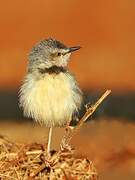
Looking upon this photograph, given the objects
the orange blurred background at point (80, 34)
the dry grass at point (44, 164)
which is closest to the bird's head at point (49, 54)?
the dry grass at point (44, 164)

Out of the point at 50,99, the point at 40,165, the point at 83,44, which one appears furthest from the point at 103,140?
the point at 40,165

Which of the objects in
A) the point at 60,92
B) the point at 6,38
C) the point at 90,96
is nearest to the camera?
the point at 60,92

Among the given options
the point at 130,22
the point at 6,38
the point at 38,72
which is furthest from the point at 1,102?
the point at 38,72

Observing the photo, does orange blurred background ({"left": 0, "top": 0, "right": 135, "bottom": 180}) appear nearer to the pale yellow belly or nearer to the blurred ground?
the blurred ground

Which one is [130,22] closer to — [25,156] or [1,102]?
[1,102]

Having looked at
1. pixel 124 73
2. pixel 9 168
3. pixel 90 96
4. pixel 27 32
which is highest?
pixel 27 32

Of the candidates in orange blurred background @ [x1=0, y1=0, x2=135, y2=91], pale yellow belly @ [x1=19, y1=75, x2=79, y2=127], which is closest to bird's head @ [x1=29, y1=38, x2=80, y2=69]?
pale yellow belly @ [x1=19, y1=75, x2=79, y2=127]

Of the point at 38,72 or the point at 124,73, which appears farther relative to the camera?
the point at 124,73
